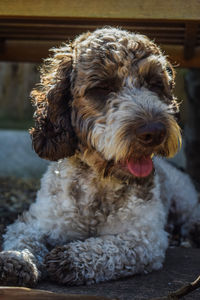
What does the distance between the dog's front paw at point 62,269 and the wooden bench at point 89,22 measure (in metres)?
1.76

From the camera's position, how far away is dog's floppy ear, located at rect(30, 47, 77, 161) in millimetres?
3568

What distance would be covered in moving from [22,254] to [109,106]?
3.35 ft

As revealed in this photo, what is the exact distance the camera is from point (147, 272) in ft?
11.5

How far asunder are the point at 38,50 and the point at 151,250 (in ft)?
9.69

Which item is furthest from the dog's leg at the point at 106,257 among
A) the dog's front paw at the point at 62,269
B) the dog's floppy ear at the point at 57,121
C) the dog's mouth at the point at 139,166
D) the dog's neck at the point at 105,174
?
the dog's floppy ear at the point at 57,121

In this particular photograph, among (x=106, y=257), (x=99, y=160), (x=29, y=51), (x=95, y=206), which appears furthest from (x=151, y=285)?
(x=29, y=51)

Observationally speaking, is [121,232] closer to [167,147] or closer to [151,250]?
[151,250]

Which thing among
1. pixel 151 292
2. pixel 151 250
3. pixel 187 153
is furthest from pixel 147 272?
pixel 187 153

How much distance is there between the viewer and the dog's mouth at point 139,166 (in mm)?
3350

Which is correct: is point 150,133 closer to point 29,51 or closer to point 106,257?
point 106,257

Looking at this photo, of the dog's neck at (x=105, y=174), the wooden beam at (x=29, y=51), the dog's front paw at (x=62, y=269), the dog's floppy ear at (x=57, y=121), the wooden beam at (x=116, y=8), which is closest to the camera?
the dog's front paw at (x=62, y=269)

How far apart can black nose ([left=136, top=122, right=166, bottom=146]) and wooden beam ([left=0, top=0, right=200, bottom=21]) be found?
1274 millimetres

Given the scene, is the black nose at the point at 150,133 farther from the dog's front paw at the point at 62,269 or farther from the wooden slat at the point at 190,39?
the wooden slat at the point at 190,39

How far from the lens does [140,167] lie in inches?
133
